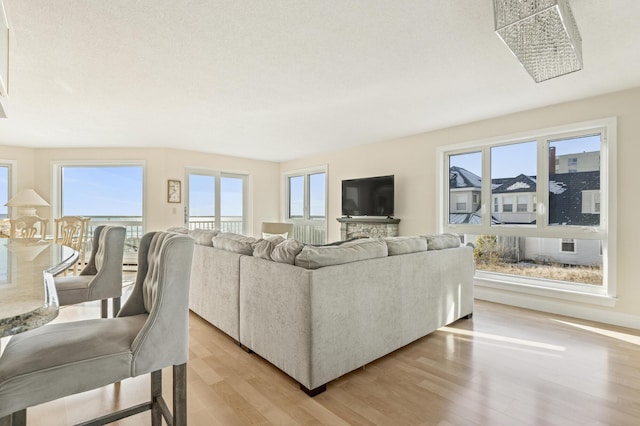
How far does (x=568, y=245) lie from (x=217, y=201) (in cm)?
615

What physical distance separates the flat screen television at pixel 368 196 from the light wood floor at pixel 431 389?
2703mm

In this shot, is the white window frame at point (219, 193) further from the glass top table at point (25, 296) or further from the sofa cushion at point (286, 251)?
the glass top table at point (25, 296)

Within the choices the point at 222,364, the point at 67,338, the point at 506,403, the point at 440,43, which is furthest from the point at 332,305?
the point at 440,43

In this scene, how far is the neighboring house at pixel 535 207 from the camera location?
3.54 metres

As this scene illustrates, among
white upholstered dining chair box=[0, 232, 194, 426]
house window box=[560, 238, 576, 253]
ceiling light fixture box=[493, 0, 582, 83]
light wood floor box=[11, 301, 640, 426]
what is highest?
ceiling light fixture box=[493, 0, 582, 83]

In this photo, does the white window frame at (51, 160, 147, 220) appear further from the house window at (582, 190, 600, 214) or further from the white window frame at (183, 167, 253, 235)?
the house window at (582, 190, 600, 214)

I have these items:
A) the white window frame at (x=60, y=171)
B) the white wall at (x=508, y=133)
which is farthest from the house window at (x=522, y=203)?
the white window frame at (x=60, y=171)

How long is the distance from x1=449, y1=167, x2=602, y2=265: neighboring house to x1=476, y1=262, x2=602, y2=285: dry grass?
82 mm

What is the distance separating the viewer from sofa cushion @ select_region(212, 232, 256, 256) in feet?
8.43

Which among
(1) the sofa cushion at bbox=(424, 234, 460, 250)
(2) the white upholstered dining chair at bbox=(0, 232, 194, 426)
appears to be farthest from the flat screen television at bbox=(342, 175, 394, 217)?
(2) the white upholstered dining chair at bbox=(0, 232, 194, 426)

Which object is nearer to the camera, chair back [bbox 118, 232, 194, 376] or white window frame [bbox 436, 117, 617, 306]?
chair back [bbox 118, 232, 194, 376]

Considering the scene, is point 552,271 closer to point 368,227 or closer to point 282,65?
point 368,227

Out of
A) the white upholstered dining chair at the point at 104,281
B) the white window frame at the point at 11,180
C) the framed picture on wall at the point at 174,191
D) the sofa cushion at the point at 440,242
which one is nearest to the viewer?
the white upholstered dining chair at the point at 104,281

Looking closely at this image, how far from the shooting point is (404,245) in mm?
2578
